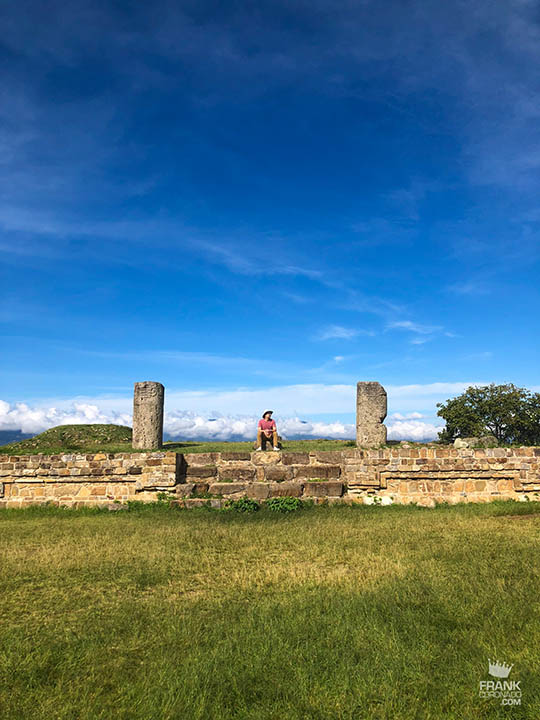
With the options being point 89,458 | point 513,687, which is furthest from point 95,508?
point 513,687

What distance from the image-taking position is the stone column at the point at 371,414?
19.2 meters

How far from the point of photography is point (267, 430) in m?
14.2

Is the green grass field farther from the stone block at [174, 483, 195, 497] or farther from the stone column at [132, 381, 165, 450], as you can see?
the stone column at [132, 381, 165, 450]

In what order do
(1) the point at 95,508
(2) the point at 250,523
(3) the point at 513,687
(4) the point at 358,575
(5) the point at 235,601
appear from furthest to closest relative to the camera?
(1) the point at 95,508 → (2) the point at 250,523 → (4) the point at 358,575 → (5) the point at 235,601 → (3) the point at 513,687

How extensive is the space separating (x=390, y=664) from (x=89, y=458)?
10.0m

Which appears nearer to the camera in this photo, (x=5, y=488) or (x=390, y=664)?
(x=390, y=664)

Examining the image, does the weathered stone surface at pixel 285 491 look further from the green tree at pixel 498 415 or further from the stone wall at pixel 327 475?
the green tree at pixel 498 415

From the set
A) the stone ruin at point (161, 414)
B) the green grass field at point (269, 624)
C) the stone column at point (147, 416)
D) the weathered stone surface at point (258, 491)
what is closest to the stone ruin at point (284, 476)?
the weathered stone surface at point (258, 491)

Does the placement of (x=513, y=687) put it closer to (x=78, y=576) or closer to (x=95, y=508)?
(x=78, y=576)

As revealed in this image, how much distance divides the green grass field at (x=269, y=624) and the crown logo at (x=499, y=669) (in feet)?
0.18

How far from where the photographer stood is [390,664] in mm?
3850

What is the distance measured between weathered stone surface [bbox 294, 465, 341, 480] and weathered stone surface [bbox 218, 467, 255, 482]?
1.11 meters

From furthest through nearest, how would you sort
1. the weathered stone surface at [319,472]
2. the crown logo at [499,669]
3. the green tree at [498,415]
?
1. the green tree at [498,415]
2. the weathered stone surface at [319,472]
3. the crown logo at [499,669]

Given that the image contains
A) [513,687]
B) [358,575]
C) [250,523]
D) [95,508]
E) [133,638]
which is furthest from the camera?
[95,508]
